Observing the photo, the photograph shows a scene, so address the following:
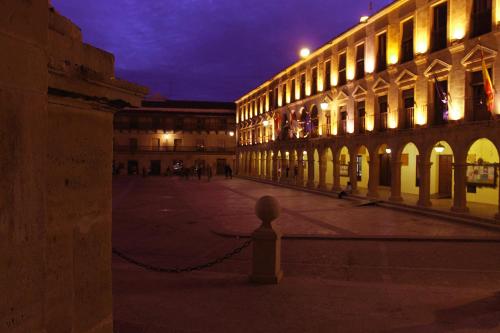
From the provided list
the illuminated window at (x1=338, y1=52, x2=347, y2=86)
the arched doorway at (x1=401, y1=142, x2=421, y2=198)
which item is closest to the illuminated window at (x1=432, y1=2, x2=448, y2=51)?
the arched doorway at (x1=401, y1=142, x2=421, y2=198)

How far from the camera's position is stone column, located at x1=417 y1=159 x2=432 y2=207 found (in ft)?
60.1

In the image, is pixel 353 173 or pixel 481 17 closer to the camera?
pixel 481 17

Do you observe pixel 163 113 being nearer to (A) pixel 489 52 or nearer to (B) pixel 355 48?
(B) pixel 355 48

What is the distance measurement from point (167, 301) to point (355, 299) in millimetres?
2589

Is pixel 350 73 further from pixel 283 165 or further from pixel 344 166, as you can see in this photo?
pixel 283 165

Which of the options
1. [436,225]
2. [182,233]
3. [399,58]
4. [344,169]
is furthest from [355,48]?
[182,233]

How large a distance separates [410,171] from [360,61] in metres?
7.34

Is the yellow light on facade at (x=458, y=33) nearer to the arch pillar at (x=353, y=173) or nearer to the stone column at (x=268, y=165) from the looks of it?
the arch pillar at (x=353, y=173)

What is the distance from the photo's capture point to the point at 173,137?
2386 inches

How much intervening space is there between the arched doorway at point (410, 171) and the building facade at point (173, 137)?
116 feet

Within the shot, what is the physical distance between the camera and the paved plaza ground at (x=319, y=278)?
4855 mm

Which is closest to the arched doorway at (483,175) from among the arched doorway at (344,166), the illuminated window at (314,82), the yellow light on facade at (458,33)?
the yellow light on facade at (458,33)

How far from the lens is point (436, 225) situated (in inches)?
569

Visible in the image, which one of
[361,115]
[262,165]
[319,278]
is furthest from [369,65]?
[262,165]
